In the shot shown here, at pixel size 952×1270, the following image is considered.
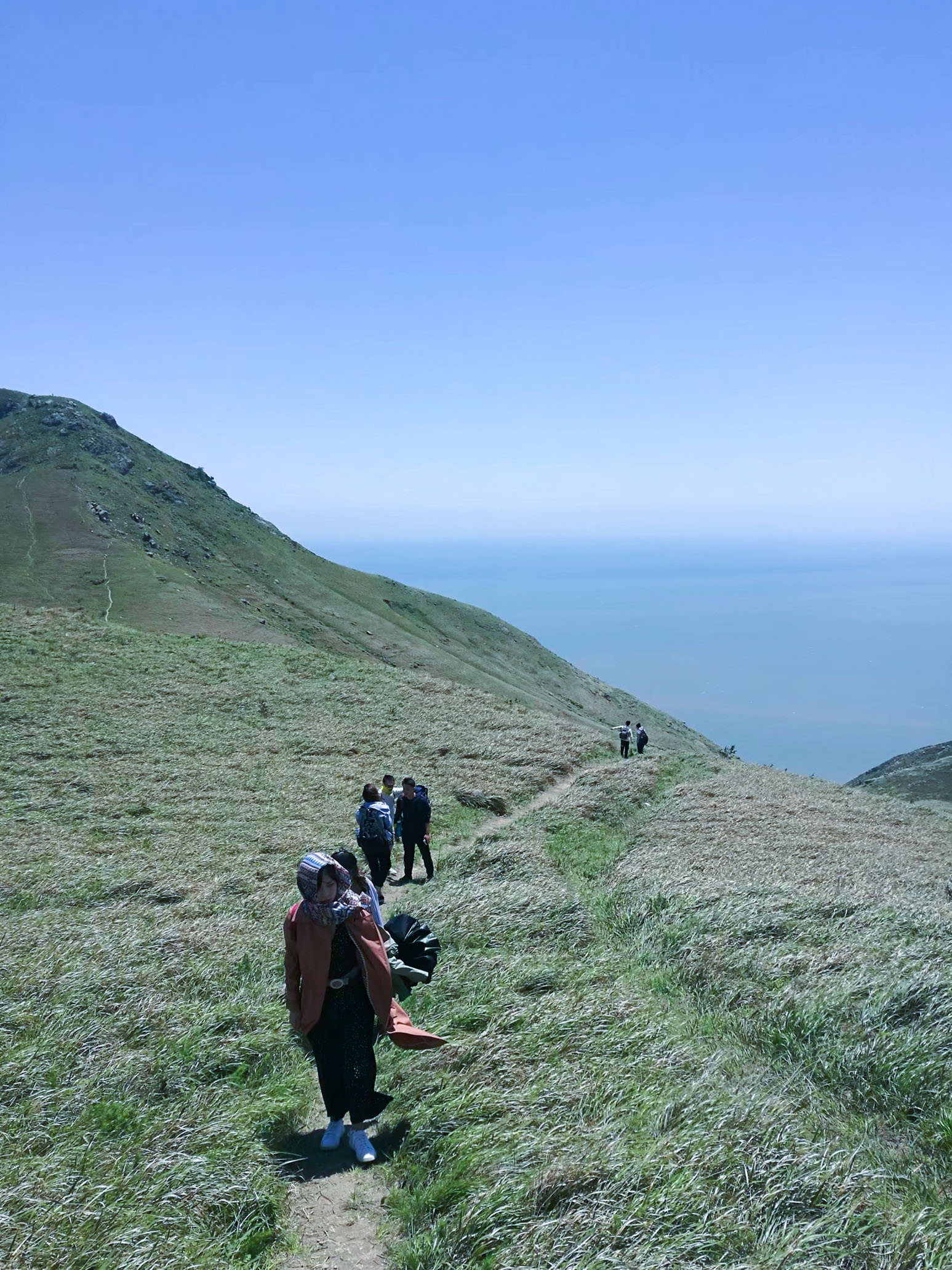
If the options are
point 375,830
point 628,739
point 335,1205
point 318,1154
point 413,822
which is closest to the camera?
point 335,1205

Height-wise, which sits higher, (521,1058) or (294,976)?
(294,976)

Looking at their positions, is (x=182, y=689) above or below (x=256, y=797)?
above

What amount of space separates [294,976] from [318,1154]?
4.66ft

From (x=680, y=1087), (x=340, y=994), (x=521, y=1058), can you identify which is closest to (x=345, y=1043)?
(x=340, y=994)

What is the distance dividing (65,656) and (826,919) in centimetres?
3354

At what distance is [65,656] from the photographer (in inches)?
1367

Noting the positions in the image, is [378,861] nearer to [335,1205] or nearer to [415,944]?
[415,944]

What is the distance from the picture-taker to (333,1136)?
20.8ft

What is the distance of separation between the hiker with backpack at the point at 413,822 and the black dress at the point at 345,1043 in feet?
30.8

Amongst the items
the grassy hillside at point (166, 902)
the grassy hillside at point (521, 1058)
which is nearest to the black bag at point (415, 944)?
the grassy hillside at point (521, 1058)

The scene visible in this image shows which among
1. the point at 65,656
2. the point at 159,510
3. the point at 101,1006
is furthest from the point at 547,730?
the point at 159,510

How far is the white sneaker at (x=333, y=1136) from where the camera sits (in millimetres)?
6293

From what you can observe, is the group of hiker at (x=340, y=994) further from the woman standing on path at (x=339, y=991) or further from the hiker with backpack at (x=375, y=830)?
the hiker with backpack at (x=375, y=830)

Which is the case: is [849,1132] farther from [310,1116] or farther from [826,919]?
[826,919]
